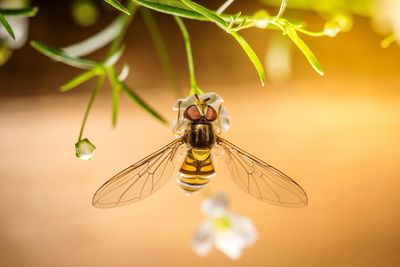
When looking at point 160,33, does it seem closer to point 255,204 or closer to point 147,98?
point 147,98

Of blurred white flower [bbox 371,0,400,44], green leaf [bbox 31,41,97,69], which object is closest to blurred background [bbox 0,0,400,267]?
blurred white flower [bbox 371,0,400,44]

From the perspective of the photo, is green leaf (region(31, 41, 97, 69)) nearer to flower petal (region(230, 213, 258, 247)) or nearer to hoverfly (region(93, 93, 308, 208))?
hoverfly (region(93, 93, 308, 208))

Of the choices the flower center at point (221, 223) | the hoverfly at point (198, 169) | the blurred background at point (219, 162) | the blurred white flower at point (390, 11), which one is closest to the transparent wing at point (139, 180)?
the hoverfly at point (198, 169)

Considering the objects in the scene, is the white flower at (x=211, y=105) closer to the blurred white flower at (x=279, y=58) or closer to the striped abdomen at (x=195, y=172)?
the striped abdomen at (x=195, y=172)

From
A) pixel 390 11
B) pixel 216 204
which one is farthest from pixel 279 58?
pixel 216 204

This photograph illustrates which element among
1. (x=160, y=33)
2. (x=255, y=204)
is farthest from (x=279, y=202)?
(x=160, y=33)

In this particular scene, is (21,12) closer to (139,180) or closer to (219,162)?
(139,180)
